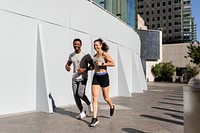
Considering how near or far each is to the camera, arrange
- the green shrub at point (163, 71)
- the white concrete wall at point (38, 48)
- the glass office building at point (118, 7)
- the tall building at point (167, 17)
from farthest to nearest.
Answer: the tall building at point (167, 17) → the green shrub at point (163, 71) → the glass office building at point (118, 7) → the white concrete wall at point (38, 48)

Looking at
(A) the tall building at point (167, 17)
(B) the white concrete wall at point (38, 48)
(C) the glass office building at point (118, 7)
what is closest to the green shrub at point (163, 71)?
(C) the glass office building at point (118, 7)

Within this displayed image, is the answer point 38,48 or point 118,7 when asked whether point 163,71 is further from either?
point 38,48

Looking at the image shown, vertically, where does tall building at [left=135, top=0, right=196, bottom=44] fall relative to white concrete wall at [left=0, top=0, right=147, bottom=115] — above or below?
above

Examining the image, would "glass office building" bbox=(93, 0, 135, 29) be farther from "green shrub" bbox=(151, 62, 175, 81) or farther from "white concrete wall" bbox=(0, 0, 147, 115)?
"green shrub" bbox=(151, 62, 175, 81)

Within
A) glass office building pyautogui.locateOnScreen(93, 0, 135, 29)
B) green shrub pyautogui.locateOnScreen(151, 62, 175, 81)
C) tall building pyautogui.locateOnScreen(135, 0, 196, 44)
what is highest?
tall building pyautogui.locateOnScreen(135, 0, 196, 44)

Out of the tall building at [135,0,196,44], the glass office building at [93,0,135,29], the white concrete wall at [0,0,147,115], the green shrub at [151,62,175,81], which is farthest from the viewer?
the tall building at [135,0,196,44]

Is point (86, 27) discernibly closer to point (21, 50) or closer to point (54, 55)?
point (54, 55)

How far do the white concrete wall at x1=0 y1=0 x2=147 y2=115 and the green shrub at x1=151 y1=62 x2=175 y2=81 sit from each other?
38.8 metres

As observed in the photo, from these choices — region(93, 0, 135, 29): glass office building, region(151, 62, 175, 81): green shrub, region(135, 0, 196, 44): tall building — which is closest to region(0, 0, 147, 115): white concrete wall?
region(93, 0, 135, 29): glass office building

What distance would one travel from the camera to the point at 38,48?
7.84m

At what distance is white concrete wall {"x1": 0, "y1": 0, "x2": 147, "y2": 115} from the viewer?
23.1 feet

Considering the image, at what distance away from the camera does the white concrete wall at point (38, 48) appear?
7.03 metres

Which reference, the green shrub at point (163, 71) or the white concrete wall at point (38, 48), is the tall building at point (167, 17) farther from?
the white concrete wall at point (38, 48)

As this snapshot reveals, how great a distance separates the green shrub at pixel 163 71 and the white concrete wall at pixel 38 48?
127 ft
